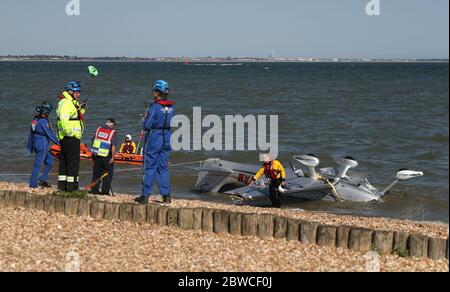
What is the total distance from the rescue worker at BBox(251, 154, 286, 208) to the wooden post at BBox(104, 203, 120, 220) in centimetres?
416

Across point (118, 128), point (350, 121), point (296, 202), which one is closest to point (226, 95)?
point (350, 121)

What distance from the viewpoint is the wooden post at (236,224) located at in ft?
31.4

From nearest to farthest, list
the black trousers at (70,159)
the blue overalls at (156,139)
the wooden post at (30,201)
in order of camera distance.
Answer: the blue overalls at (156,139) < the wooden post at (30,201) < the black trousers at (70,159)

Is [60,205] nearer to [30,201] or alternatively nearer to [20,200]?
[30,201]

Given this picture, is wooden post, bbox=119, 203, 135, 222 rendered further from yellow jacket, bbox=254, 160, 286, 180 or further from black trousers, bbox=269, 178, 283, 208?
black trousers, bbox=269, 178, 283, 208

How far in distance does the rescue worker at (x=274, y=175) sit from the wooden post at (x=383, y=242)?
518cm

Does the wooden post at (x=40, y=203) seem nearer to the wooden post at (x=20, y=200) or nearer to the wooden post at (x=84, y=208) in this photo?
the wooden post at (x=20, y=200)

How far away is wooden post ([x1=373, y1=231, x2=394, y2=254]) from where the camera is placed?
8758mm

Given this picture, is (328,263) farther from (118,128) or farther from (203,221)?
(118,128)

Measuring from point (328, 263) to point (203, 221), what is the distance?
2.00m

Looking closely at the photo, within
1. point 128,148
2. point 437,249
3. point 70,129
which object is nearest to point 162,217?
point 70,129

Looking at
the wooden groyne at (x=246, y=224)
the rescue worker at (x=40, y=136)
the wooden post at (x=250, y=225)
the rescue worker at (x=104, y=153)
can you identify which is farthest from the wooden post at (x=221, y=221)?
the rescue worker at (x=40, y=136)

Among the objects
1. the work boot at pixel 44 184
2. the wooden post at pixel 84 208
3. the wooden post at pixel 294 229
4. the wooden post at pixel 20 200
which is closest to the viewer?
the wooden post at pixel 294 229
